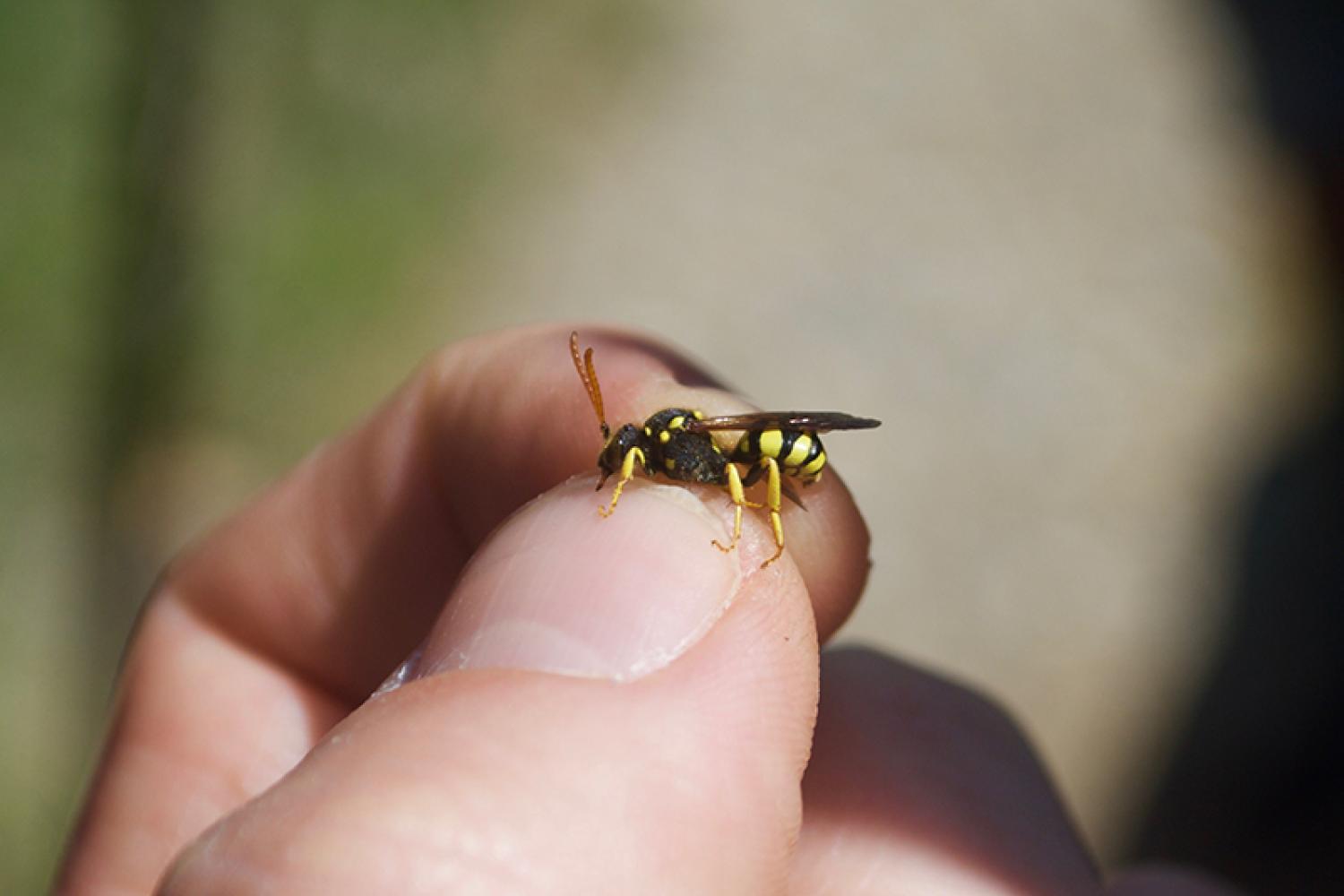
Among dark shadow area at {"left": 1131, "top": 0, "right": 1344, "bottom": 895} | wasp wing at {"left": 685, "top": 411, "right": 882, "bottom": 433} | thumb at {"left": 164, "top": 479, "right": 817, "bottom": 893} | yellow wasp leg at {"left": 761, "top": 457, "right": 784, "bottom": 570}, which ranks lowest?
dark shadow area at {"left": 1131, "top": 0, "right": 1344, "bottom": 895}

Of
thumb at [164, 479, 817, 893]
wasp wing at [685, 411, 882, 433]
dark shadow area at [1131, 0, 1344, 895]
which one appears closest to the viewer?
thumb at [164, 479, 817, 893]

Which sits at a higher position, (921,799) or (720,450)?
(720,450)

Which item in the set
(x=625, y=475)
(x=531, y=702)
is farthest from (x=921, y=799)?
(x=531, y=702)

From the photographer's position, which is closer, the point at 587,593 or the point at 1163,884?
the point at 587,593

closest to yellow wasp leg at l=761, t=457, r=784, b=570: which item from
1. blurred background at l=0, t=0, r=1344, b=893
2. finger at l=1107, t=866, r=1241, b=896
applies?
finger at l=1107, t=866, r=1241, b=896

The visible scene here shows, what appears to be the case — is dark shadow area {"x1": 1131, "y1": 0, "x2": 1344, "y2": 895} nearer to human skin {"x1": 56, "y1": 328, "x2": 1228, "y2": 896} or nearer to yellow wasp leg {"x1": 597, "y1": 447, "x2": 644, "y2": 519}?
human skin {"x1": 56, "y1": 328, "x2": 1228, "y2": 896}

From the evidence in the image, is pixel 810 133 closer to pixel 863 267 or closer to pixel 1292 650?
pixel 863 267

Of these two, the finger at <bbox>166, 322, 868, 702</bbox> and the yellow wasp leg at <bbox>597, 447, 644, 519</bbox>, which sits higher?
the yellow wasp leg at <bbox>597, 447, 644, 519</bbox>

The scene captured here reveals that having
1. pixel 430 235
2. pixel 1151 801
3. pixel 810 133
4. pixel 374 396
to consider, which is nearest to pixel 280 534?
pixel 374 396

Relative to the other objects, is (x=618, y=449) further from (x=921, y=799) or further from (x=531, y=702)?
(x=921, y=799)
